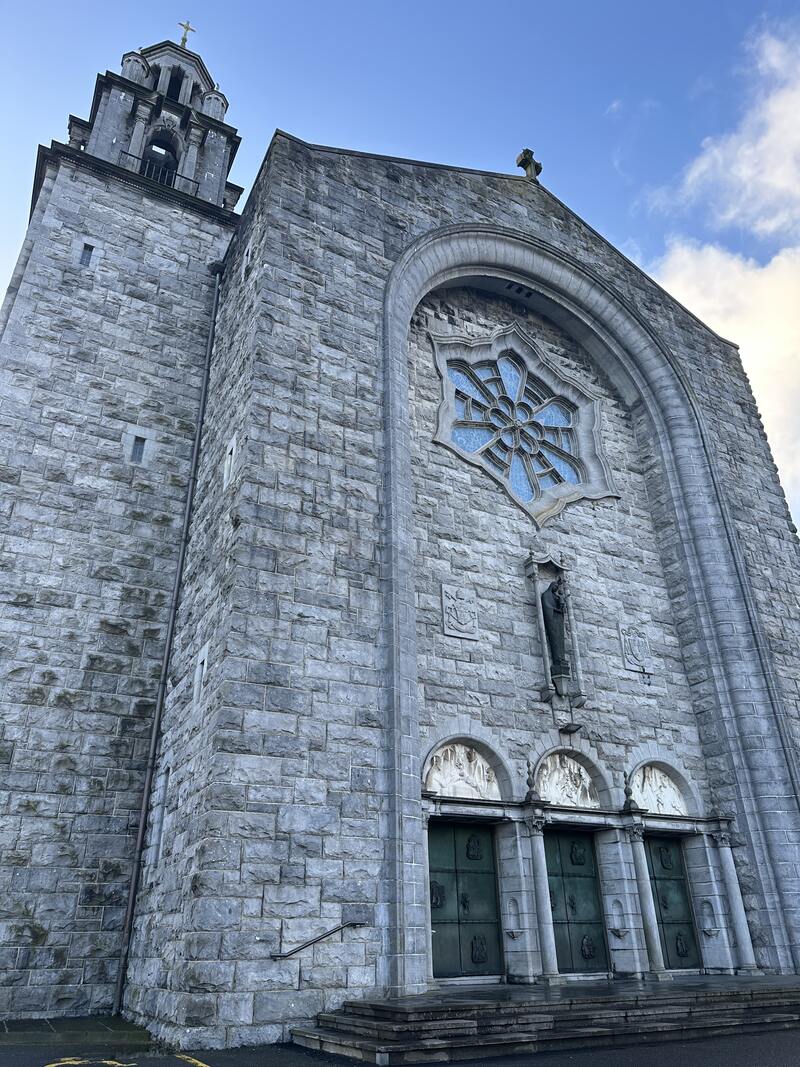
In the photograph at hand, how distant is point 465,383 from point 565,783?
645 centimetres

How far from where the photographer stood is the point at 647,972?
960 cm

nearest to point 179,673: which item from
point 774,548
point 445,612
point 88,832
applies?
point 88,832

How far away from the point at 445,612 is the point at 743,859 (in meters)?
5.41

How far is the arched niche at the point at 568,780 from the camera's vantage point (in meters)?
10.0

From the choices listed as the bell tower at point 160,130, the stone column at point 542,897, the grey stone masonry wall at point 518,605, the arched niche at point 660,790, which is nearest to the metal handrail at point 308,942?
the grey stone masonry wall at point 518,605

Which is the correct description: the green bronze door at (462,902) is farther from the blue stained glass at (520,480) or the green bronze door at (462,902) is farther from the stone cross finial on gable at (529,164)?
the stone cross finial on gable at (529,164)

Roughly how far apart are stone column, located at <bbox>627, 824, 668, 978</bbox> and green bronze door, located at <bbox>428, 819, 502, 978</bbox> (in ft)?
6.66

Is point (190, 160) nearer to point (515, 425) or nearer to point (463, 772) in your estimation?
point (515, 425)

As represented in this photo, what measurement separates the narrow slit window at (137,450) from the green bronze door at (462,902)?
667 cm

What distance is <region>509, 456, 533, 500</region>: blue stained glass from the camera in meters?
12.5

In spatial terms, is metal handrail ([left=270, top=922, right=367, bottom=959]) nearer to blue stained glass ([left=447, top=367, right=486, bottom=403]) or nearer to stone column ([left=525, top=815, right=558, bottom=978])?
stone column ([left=525, top=815, right=558, bottom=978])

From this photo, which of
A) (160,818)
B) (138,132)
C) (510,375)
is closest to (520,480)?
(510,375)

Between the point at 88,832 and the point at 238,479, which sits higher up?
the point at 238,479

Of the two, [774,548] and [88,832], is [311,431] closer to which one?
[88,832]
